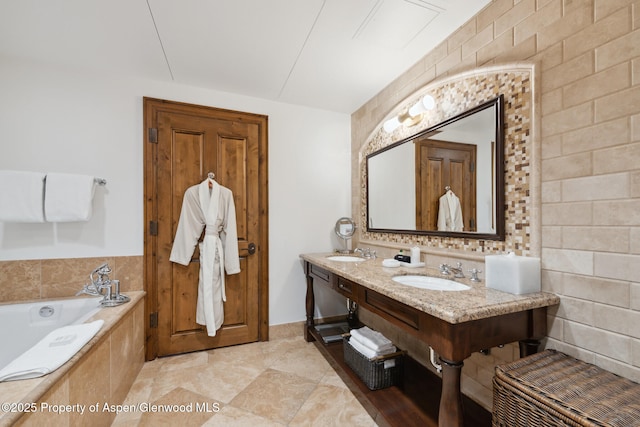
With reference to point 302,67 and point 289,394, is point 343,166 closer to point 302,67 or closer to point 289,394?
point 302,67

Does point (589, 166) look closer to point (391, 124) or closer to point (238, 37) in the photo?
point (391, 124)

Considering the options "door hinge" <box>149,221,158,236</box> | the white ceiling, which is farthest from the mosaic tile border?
"door hinge" <box>149,221,158,236</box>

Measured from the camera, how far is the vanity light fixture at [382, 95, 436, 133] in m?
1.88

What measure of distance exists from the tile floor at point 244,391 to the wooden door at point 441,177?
1.32m

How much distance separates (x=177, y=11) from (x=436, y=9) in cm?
147

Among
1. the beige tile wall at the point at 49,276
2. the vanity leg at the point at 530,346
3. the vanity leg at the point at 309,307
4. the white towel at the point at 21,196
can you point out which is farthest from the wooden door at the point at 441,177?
the white towel at the point at 21,196

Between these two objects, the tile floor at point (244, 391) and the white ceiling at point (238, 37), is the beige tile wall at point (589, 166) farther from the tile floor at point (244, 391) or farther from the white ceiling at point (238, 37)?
the tile floor at point (244, 391)

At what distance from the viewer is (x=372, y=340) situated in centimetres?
183

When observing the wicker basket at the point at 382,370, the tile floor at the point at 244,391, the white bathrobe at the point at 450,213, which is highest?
the white bathrobe at the point at 450,213

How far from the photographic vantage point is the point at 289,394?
72.0 inches

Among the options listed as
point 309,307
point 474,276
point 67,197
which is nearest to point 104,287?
point 67,197

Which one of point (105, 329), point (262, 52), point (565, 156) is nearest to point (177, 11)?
point (262, 52)

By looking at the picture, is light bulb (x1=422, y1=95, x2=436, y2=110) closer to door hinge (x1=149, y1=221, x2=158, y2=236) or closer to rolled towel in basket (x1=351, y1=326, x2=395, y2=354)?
rolled towel in basket (x1=351, y1=326, x2=395, y2=354)

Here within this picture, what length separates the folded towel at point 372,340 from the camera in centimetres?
177
